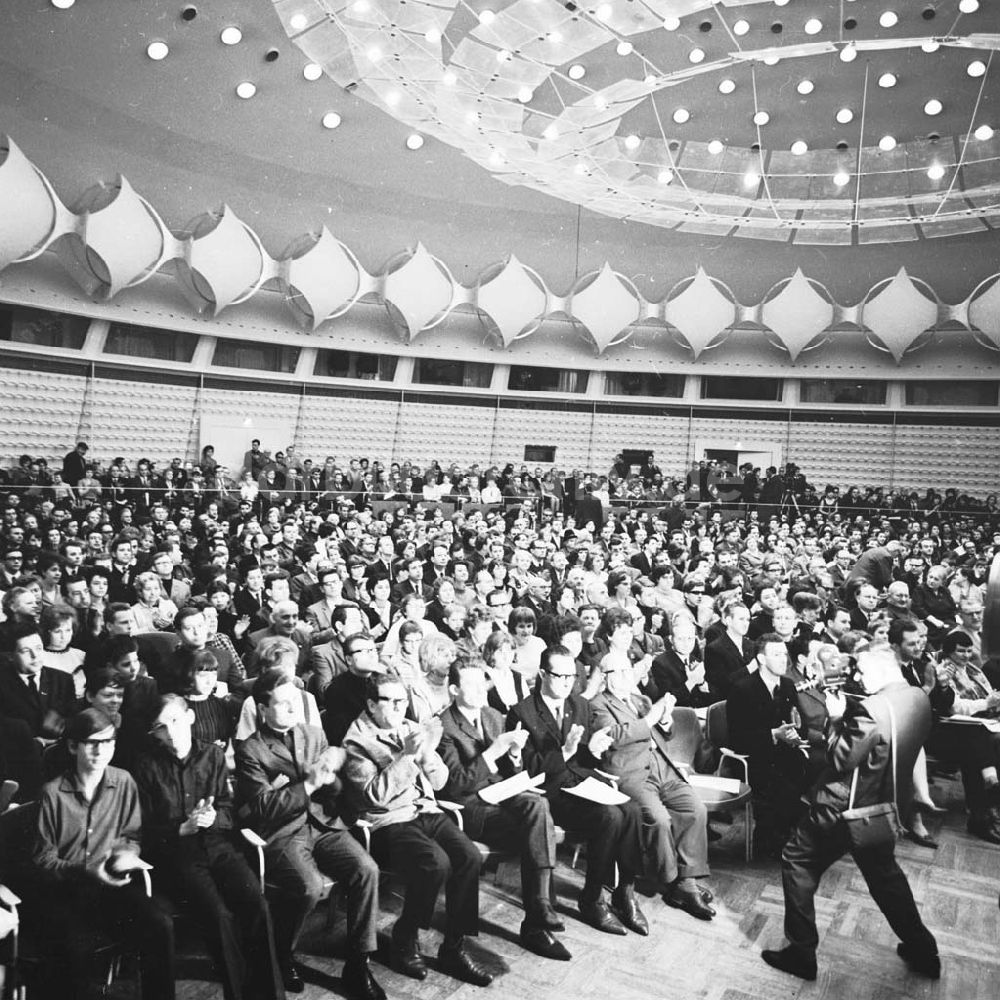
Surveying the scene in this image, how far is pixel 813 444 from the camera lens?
2362cm

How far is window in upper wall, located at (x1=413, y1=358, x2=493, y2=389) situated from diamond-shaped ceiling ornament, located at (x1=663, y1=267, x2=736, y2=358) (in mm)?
4994

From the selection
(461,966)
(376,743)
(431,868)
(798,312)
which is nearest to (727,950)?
(461,966)

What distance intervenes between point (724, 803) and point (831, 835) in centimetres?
98

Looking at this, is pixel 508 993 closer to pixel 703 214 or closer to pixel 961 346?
pixel 703 214

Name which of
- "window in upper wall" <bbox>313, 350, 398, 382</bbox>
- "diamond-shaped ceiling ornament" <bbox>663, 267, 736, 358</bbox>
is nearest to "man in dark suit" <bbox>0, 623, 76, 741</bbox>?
"window in upper wall" <bbox>313, 350, 398, 382</bbox>

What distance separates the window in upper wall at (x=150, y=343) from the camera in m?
18.1

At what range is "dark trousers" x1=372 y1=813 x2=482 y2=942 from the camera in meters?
3.76

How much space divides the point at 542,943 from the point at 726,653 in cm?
257

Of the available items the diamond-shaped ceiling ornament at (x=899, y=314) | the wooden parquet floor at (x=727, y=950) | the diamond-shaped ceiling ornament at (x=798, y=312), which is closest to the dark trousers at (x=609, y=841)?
the wooden parquet floor at (x=727, y=950)

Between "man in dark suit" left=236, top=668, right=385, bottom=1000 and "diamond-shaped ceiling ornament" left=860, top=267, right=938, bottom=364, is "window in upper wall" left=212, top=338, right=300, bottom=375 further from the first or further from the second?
"man in dark suit" left=236, top=668, right=385, bottom=1000

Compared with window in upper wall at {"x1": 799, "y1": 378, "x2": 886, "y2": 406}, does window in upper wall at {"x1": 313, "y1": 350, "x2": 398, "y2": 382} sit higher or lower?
lower

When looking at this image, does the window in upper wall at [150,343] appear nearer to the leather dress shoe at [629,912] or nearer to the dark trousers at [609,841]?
the dark trousers at [609,841]

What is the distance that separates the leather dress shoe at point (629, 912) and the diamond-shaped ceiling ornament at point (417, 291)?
59.1ft

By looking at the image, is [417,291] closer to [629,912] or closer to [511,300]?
[511,300]
